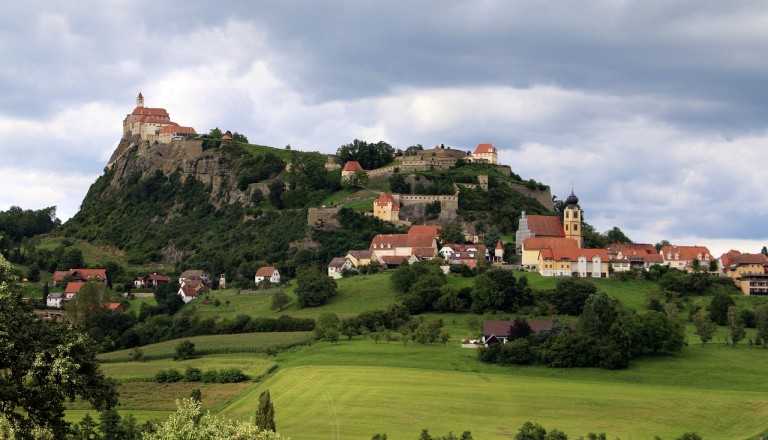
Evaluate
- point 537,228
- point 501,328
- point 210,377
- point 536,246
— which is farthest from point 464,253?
point 210,377

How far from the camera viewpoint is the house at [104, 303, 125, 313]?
363 feet

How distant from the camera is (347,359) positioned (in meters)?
81.3

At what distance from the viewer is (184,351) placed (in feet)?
293

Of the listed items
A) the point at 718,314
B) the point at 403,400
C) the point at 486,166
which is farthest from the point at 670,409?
the point at 486,166

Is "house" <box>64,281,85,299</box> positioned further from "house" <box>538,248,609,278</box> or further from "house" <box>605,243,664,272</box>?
"house" <box>605,243,664,272</box>

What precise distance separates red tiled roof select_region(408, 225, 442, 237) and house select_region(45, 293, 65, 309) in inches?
1829

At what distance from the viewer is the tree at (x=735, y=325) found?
86250 millimetres

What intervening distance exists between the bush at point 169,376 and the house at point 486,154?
304 feet

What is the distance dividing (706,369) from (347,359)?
29.9 metres

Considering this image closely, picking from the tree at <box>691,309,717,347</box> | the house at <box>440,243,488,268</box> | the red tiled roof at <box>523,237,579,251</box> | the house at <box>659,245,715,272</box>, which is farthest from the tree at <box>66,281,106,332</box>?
the house at <box>659,245,715,272</box>

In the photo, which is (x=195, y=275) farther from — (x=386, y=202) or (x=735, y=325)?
(x=735, y=325)

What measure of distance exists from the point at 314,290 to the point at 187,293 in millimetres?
22216

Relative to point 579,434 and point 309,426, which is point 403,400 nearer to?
point 309,426

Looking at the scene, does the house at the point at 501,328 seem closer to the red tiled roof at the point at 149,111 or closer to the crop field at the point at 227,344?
the crop field at the point at 227,344
